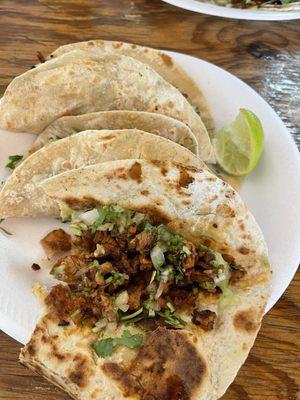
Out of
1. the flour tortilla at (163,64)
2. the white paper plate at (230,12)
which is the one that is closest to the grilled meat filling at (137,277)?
the flour tortilla at (163,64)

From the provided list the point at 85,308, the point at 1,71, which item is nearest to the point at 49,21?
the point at 1,71

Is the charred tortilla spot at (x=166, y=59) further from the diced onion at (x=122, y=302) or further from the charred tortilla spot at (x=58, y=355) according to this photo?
the charred tortilla spot at (x=58, y=355)

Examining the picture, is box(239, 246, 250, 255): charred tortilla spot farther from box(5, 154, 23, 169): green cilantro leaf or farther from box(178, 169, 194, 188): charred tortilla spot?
box(5, 154, 23, 169): green cilantro leaf

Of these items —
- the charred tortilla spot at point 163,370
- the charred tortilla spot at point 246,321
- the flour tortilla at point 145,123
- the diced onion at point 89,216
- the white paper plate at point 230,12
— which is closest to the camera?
the charred tortilla spot at point 163,370

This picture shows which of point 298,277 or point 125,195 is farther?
point 298,277

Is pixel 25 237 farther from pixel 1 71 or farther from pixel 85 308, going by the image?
pixel 1 71

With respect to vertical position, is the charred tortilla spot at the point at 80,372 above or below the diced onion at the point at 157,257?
below
